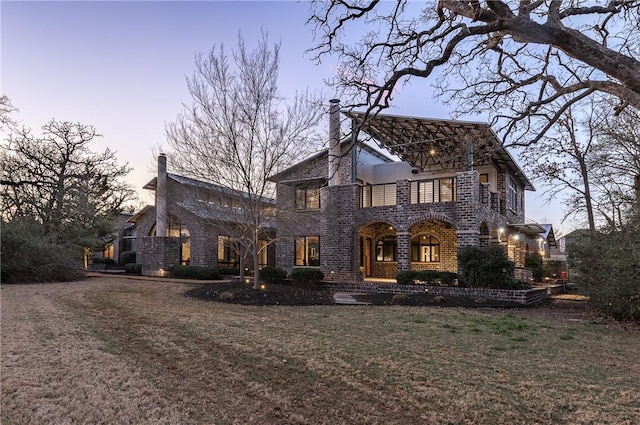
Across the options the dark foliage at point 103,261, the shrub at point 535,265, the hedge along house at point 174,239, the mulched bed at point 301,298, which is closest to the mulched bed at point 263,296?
the mulched bed at point 301,298

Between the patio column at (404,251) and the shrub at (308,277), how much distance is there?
11.3ft

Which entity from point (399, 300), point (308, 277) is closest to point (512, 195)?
point (308, 277)

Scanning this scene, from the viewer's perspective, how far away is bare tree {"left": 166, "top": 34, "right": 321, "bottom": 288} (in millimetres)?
12836

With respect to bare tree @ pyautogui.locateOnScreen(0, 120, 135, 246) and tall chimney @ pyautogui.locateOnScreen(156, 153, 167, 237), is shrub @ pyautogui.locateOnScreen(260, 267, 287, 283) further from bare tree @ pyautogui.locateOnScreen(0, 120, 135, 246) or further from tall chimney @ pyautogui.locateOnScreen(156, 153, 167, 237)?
bare tree @ pyautogui.locateOnScreen(0, 120, 135, 246)

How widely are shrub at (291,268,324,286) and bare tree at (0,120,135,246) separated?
12.2m

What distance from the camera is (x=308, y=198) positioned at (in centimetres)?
2022

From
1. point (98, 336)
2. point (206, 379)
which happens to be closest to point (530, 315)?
point (206, 379)

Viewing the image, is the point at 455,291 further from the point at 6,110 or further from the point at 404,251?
the point at 6,110

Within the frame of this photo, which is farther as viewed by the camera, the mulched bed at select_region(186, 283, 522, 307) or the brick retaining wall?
the brick retaining wall

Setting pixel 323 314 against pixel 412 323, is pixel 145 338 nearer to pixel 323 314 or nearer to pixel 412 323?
pixel 323 314

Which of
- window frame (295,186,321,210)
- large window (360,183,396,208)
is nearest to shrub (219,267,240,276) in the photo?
window frame (295,186,321,210)

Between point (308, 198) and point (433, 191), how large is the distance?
6.23 metres

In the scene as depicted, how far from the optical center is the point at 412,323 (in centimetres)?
888

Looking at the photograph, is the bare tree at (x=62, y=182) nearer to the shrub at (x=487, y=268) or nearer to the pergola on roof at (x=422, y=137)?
the pergola on roof at (x=422, y=137)
